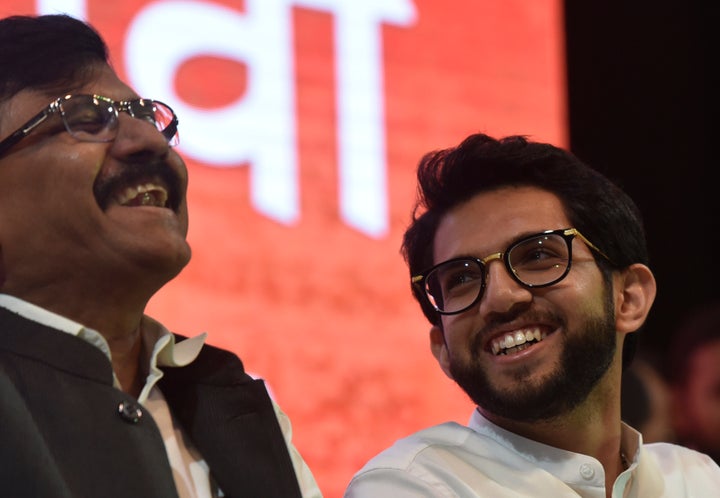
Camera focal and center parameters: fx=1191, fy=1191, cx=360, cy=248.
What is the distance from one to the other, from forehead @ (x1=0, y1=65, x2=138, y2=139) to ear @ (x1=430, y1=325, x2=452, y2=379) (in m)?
0.78

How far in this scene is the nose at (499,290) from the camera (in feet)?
7.27

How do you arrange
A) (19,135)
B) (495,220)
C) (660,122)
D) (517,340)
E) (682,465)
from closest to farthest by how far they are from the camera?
1. (19,135)
2. (517,340)
3. (495,220)
4. (682,465)
5. (660,122)

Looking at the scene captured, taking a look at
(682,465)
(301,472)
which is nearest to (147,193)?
(301,472)

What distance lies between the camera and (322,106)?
11.9 feet

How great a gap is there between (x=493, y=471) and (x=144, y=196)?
83 centimetres

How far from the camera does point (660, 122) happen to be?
5617mm

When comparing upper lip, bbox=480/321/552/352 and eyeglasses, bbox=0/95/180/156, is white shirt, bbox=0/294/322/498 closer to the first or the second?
eyeglasses, bbox=0/95/180/156

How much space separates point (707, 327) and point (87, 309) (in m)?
2.36

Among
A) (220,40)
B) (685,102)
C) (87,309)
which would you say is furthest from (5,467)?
(685,102)

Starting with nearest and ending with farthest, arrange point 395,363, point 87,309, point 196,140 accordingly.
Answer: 1. point 87,309
2. point 196,140
3. point 395,363

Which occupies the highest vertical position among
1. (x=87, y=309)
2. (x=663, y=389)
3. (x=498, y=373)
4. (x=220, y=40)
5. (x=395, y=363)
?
(x=220, y=40)

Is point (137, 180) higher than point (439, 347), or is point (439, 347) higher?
point (137, 180)

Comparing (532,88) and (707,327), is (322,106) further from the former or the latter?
(707,327)

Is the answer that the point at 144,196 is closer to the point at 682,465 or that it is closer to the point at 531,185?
the point at 531,185
